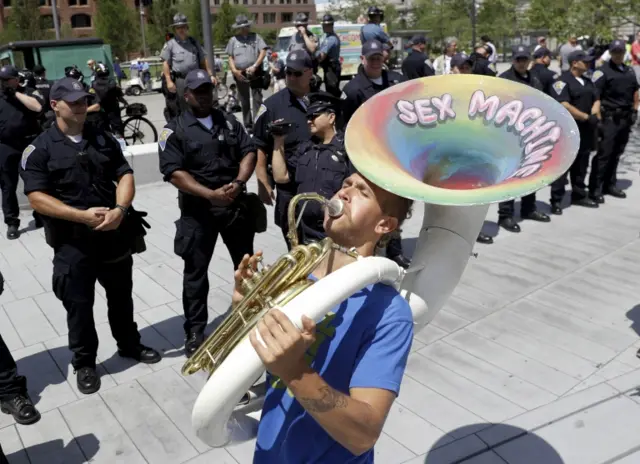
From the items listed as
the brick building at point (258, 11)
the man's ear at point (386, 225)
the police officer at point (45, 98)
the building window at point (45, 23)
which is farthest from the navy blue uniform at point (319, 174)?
the brick building at point (258, 11)

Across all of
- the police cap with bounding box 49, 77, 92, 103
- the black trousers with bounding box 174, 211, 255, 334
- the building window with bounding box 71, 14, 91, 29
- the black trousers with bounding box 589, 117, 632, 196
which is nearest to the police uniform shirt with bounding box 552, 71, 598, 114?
the black trousers with bounding box 589, 117, 632, 196

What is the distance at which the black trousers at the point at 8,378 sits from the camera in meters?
3.59

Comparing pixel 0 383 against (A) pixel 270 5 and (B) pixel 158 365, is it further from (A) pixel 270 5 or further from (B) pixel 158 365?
(A) pixel 270 5

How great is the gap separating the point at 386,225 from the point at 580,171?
Result: 667 centimetres

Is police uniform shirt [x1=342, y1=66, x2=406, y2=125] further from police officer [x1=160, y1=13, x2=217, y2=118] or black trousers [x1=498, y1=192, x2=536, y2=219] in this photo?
police officer [x1=160, y1=13, x2=217, y2=118]

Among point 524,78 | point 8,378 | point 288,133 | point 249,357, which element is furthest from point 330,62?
point 249,357

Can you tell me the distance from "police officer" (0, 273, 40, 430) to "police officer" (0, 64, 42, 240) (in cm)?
381

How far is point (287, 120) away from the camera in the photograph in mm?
4617

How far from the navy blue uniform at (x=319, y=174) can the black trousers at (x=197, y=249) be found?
545 millimetres

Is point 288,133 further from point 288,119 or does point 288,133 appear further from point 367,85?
point 367,85

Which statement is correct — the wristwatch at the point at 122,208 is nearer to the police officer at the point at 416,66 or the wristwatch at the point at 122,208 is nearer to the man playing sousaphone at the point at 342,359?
the man playing sousaphone at the point at 342,359

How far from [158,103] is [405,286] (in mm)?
20584

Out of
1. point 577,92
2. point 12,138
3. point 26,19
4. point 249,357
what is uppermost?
point 26,19

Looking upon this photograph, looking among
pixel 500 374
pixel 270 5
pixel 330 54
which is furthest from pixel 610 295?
pixel 270 5
